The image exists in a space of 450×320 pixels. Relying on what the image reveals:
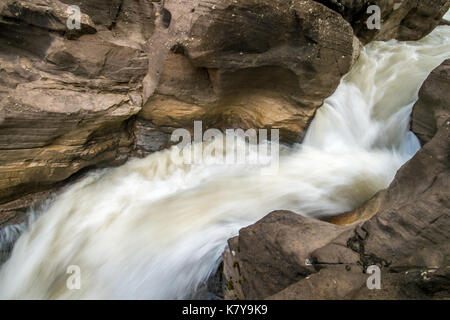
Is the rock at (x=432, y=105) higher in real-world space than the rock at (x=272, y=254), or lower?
higher

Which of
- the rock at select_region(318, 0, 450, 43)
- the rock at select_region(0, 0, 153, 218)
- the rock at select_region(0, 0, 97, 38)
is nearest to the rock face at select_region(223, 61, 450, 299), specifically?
the rock at select_region(0, 0, 153, 218)

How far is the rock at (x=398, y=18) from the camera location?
5.94 m

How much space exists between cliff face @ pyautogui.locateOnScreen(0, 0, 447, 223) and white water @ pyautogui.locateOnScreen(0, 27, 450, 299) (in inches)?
20.0

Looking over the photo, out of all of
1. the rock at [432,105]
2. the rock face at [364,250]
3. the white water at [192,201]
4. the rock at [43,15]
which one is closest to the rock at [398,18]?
the white water at [192,201]

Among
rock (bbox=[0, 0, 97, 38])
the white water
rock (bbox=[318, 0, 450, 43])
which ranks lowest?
the white water

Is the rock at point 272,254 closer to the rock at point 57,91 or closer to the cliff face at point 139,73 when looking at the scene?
the cliff face at point 139,73

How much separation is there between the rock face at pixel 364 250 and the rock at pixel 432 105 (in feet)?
4.47

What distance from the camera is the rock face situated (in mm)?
2371

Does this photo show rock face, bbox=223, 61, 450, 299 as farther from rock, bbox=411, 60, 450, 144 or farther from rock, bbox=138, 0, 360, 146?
rock, bbox=138, 0, 360, 146
